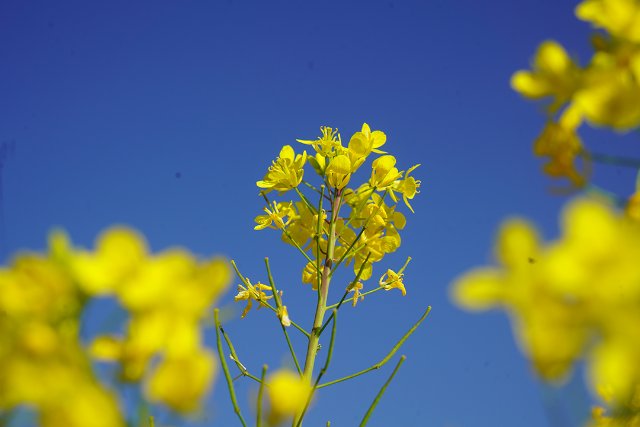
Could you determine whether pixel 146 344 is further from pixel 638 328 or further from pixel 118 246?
pixel 638 328

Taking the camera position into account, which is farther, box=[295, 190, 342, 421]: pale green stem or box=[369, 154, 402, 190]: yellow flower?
box=[369, 154, 402, 190]: yellow flower

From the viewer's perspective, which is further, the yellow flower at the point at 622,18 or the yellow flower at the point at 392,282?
the yellow flower at the point at 392,282

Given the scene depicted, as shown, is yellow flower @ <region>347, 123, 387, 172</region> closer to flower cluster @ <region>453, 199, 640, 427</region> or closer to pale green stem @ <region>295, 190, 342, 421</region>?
pale green stem @ <region>295, 190, 342, 421</region>

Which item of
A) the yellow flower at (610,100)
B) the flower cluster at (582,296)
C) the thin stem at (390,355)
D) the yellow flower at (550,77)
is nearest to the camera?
the flower cluster at (582,296)

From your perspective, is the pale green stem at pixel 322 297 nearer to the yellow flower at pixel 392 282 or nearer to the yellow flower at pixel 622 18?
the yellow flower at pixel 392 282

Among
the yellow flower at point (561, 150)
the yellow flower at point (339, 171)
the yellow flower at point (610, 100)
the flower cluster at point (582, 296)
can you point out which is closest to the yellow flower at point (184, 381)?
the flower cluster at point (582, 296)

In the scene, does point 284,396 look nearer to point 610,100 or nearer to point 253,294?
point 610,100

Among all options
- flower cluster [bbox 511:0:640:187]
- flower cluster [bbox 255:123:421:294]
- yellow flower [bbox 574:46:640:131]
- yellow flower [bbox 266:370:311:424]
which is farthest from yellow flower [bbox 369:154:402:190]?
yellow flower [bbox 266:370:311:424]
